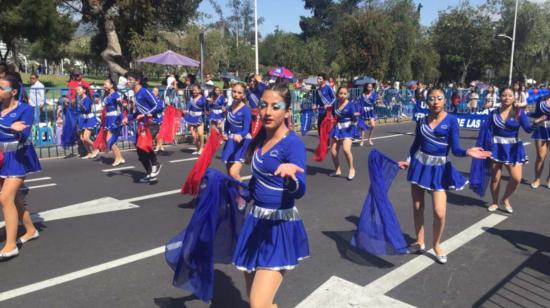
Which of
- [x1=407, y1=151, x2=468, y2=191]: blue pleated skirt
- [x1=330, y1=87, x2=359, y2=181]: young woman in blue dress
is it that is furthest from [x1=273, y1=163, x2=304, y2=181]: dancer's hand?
[x1=330, y1=87, x2=359, y2=181]: young woman in blue dress

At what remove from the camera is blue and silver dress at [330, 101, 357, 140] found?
914 cm

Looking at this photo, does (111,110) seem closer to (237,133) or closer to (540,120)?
(237,133)

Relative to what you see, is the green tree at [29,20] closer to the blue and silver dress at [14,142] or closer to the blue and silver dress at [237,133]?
the blue and silver dress at [237,133]

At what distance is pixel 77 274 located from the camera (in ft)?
14.9

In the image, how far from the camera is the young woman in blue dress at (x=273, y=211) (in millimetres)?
3057

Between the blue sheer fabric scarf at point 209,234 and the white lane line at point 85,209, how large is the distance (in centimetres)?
359

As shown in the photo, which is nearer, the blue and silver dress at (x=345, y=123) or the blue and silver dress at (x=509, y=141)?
the blue and silver dress at (x=509, y=141)

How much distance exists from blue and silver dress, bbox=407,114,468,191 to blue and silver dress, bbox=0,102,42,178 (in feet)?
13.8

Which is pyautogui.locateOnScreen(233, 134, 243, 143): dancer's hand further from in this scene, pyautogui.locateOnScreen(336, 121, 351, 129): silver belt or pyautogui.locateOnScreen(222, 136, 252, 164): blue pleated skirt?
pyautogui.locateOnScreen(336, 121, 351, 129): silver belt

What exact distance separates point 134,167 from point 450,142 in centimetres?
724

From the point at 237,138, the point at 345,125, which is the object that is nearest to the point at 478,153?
the point at 237,138

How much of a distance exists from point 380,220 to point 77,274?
309 cm

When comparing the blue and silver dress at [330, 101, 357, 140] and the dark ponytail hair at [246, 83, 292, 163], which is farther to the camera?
the blue and silver dress at [330, 101, 357, 140]

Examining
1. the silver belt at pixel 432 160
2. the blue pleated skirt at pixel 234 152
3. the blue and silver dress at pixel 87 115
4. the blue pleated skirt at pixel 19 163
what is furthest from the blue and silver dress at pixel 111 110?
the silver belt at pixel 432 160
